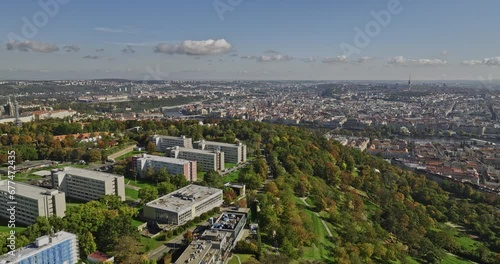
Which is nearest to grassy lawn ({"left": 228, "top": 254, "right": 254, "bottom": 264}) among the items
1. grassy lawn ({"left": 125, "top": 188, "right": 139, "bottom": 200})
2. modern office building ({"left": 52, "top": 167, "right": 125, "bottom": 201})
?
modern office building ({"left": 52, "top": 167, "right": 125, "bottom": 201})

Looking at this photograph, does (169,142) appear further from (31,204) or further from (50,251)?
(50,251)

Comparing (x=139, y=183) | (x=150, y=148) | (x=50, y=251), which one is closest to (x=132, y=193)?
(x=139, y=183)

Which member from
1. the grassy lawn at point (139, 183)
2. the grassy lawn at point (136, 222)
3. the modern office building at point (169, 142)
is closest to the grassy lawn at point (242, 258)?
the grassy lawn at point (136, 222)

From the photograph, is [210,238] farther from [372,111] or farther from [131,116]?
[372,111]

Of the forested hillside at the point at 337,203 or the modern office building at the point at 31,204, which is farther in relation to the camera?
the forested hillside at the point at 337,203

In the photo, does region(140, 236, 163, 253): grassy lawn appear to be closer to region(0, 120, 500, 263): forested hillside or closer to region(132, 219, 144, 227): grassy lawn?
region(132, 219, 144, 227): grassy lawn

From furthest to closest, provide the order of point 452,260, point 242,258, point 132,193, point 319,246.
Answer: point 132,193 < point 452,260 < point 319,246 < point 242,258

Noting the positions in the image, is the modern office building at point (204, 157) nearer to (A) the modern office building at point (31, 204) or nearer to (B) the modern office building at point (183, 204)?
(B) the modern office building at point (183, 204)
